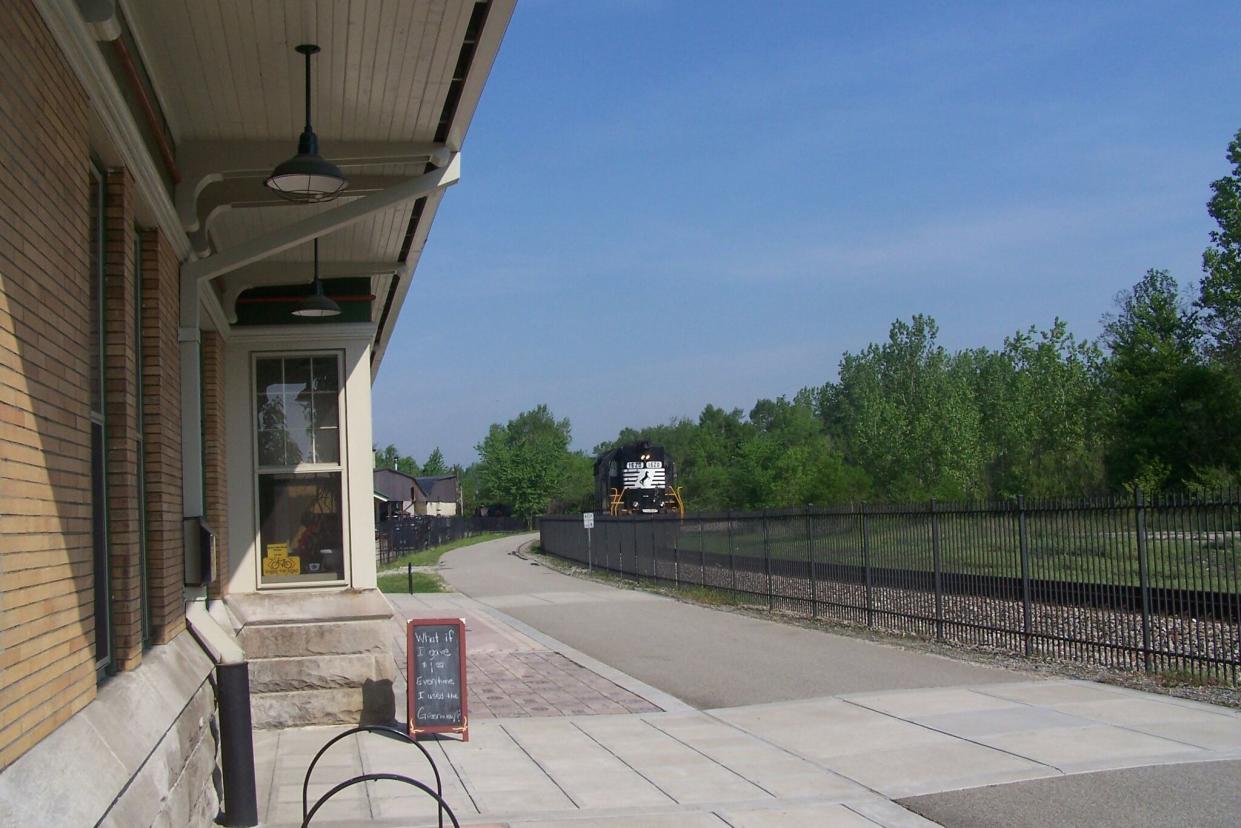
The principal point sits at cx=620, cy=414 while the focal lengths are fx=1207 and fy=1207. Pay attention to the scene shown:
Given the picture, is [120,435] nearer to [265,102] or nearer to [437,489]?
[265,102]

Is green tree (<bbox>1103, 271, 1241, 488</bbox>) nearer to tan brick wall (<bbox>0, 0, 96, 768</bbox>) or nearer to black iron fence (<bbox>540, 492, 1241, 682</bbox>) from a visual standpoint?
black iron fence (<bbox>540, 492, 1241, 682</bbox>)

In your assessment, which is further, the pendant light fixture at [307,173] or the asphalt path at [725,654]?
the asphalt path at [725,654]

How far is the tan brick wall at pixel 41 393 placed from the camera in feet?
12.7

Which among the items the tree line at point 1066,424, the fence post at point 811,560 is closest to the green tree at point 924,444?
the tree line at point 1066,424

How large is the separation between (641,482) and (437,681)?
3515 centimetres

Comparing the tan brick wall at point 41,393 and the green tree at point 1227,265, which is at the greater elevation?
the green tree at point 1227,265

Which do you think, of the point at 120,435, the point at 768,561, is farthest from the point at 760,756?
the point at 768,561

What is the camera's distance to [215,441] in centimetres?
1016

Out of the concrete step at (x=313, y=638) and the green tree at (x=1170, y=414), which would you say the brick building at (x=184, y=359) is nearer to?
the concrete step at (x=313, y=638)

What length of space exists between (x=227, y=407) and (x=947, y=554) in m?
8.66

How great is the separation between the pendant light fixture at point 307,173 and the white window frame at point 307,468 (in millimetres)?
3893

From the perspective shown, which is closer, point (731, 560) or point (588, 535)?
point (731, 560)

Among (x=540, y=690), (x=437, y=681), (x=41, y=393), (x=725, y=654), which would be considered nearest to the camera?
(x=41, y=393)

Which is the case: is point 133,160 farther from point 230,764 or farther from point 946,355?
point 946,355
